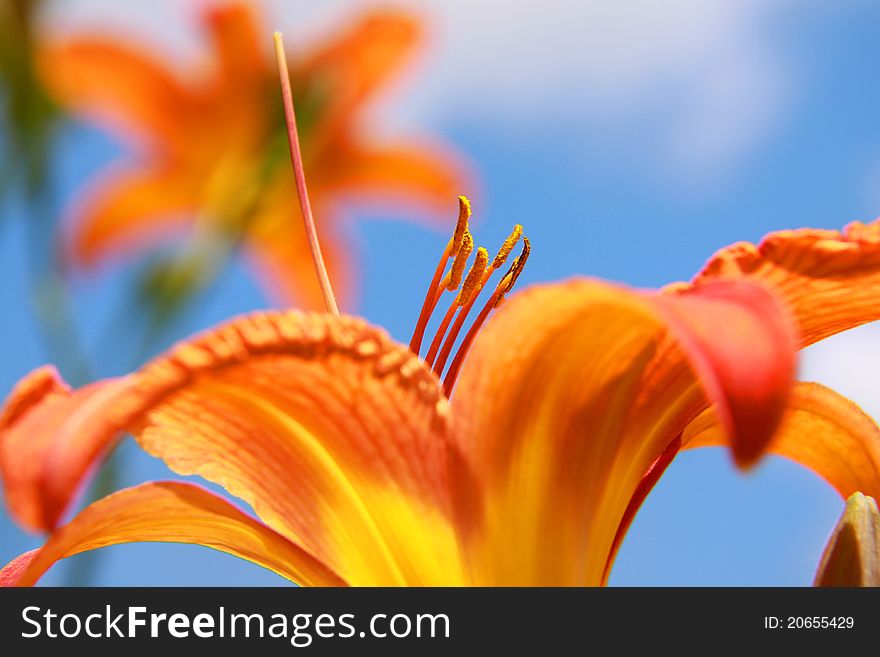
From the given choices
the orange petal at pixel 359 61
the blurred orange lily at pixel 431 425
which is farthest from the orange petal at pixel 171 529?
the orange petal at pixel 359 61

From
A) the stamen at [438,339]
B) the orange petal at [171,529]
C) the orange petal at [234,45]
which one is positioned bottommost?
the orange petal at [171,529]

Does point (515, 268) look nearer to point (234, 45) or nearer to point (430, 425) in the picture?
point (430, 425)

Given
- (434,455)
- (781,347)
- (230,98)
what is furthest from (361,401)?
(230,98)

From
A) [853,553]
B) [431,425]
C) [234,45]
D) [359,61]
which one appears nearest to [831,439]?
[853,553]

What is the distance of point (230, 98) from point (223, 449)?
1.05m

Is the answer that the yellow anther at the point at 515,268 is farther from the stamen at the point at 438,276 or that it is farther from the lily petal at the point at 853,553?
the lily petal at the point at 853,553

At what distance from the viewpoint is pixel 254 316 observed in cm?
34

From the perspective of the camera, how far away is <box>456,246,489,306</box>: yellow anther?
0.49 m

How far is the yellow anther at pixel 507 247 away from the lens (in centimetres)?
49

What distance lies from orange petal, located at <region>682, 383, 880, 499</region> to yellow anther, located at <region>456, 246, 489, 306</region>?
0.40 ft

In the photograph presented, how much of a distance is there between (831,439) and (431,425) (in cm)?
24

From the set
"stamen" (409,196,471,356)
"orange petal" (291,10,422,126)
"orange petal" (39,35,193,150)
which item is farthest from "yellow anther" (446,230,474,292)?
"orange petal" (39,35,193,150)

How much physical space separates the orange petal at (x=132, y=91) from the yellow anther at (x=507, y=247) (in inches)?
36.9
